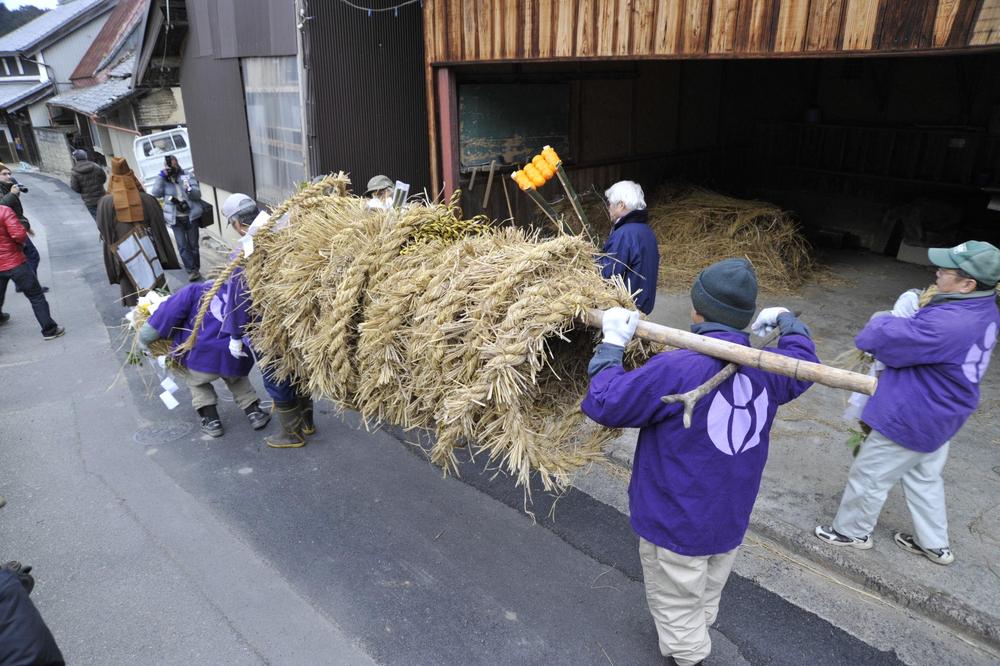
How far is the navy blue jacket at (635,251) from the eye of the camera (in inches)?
169

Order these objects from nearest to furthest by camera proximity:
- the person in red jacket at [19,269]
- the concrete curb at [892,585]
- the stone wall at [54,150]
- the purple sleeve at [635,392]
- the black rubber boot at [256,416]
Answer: the purple sleeve at [635,392] → the concrete curb at [892,585] → the black rubber boot at [256,416] → the person in red jacket at [19,269] → the stone wall at [54,150]

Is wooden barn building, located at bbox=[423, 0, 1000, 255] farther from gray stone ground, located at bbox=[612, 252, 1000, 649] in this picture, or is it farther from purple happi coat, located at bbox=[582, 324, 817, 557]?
gray stone ground, located at bbox=[612, 252, 1000, 649]

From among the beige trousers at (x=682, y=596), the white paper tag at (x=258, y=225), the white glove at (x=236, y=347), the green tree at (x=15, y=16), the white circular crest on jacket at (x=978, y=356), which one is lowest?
the beige trousers at (x=682, y=596)

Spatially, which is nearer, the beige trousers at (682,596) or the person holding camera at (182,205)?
the beige trousers at (682,596)

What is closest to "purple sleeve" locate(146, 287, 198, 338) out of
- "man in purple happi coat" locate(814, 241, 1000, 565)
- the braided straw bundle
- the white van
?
the braided straw bundle

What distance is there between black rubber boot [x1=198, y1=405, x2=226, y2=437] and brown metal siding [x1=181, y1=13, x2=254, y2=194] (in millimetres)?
5741

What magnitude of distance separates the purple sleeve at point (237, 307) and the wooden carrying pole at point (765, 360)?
2949 millimetres

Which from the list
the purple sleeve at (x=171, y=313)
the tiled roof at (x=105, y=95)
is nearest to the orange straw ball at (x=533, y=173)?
the purple sleeve at (x=171, y=313)

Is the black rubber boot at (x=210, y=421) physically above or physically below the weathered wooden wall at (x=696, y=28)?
below

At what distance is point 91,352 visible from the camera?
22.5 feet

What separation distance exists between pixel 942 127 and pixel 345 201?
1048 cm

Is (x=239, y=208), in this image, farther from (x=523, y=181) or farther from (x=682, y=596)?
(x=682, y=596)

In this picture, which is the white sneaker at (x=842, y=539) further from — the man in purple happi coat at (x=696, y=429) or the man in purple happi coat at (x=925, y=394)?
the man in purple happi coat at (x=696, y=429)

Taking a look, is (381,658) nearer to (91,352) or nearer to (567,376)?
(567,376)
